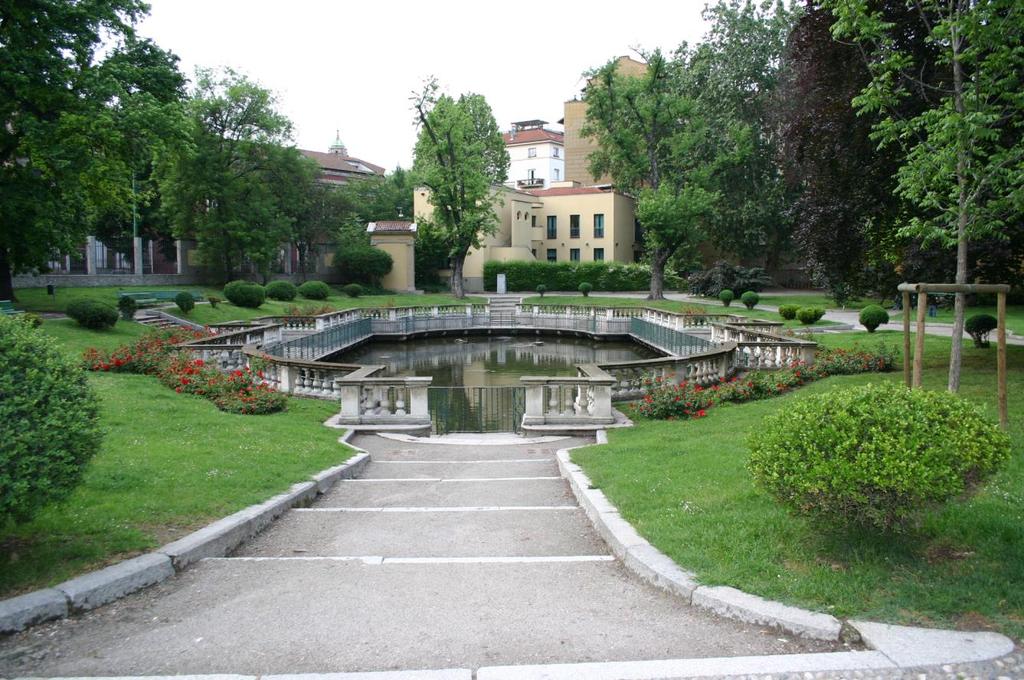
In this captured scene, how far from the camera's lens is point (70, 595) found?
460 cm

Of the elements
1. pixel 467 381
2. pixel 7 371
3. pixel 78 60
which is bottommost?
pixel 467 381

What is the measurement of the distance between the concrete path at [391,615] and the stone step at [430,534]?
26 mm

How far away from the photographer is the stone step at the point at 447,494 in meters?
8.12

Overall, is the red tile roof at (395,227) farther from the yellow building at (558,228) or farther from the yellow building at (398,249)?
the yellow building at (558,228)

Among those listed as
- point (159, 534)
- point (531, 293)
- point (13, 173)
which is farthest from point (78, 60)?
point (531, 293)

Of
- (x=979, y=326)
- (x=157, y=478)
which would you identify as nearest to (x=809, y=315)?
(x=979, y=326)

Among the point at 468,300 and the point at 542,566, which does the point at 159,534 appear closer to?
the point at 542,566

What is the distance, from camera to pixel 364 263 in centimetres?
5481

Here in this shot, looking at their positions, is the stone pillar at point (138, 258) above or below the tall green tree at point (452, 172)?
below

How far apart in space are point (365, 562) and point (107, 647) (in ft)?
6.03

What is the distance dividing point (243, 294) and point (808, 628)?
37.5 m

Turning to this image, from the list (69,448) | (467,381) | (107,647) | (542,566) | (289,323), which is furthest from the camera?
(289,323)

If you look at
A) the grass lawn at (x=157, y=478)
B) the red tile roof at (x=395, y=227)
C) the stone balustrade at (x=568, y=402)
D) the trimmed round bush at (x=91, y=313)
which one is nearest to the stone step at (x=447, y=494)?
the grass lawn at (x=157, y=478)

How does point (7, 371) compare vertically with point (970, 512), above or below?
above
